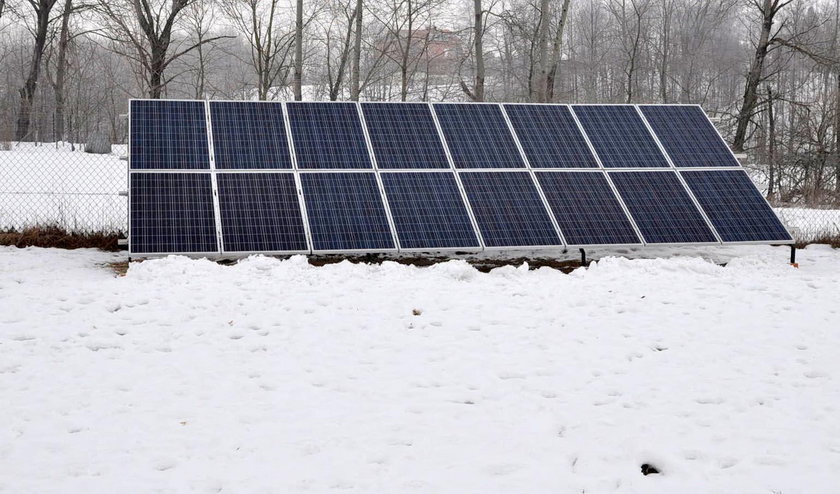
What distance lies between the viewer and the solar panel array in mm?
8258

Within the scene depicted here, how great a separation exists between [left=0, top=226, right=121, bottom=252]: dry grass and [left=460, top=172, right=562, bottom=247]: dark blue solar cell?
486 centimetres

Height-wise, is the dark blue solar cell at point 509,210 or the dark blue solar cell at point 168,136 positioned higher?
the dark blue solar cell at point 168,136

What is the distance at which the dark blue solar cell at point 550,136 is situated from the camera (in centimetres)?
971

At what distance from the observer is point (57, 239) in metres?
9.42

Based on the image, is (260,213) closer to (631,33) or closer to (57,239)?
(57,239)

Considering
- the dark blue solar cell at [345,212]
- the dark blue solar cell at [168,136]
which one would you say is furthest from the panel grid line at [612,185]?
the dark blue solar cell at [168,136]

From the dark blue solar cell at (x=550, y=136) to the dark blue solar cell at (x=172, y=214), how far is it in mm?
4304

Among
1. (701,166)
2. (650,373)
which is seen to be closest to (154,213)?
(650,373)

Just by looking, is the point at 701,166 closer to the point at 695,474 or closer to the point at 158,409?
the point at 695,474

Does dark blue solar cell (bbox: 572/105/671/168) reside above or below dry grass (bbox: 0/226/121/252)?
above

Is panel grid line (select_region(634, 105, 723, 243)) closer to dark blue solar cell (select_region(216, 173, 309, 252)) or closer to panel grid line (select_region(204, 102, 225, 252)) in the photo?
dark blue solar cell (select_region(216, 173, 309, 252))

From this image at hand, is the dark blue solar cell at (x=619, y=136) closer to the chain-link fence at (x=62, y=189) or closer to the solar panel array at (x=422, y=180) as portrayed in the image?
the solar panel array at (x=422, y=180)

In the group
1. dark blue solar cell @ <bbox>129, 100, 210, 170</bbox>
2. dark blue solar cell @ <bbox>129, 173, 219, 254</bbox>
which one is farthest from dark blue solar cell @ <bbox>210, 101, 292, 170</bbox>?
dark blue solar cell @ <bbox>129, 173, 219, 254</bbox>

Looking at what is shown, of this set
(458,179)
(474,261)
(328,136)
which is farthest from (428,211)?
(328,136)
